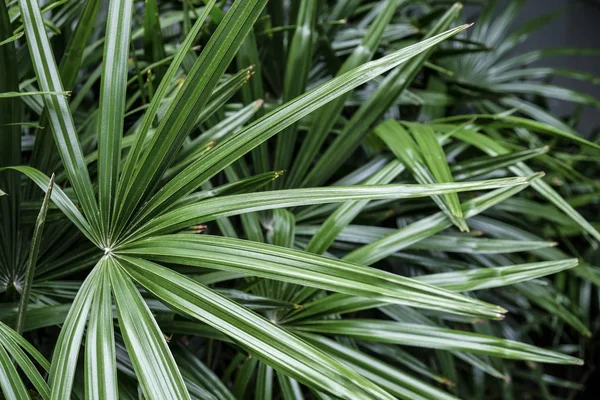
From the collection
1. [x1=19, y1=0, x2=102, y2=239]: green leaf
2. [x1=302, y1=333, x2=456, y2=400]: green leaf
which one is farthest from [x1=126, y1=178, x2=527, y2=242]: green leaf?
[x1=302, y1=333, x2=456, y2=400]: green leaf

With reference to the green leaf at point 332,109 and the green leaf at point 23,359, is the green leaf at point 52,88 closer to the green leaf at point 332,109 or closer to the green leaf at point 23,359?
the green leaf at point 23,359

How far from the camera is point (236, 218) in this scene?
927 mm

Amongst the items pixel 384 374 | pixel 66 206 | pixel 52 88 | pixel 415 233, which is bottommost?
pixel 384 374

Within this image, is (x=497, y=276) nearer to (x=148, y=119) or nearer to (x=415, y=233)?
(x=415, y=233)

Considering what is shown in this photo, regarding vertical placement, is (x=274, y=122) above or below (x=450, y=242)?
above

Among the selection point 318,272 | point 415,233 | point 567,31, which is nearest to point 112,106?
point 318,272

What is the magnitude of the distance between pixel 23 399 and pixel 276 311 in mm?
289

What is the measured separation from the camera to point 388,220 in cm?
97

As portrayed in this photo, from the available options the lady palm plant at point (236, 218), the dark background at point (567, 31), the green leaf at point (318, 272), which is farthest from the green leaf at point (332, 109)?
the dark background at point (567, 31)

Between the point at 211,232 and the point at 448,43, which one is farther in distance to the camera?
the point at 448,43

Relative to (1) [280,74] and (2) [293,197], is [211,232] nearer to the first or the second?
(1) [280,74]

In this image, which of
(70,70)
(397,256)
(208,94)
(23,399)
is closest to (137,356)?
(23,399)

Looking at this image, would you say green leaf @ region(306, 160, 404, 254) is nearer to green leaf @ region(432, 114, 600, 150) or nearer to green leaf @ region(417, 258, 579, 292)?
green leaf @ region(417, 258, 579, 292)

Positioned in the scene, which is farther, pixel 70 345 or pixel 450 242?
pixel 450 242
